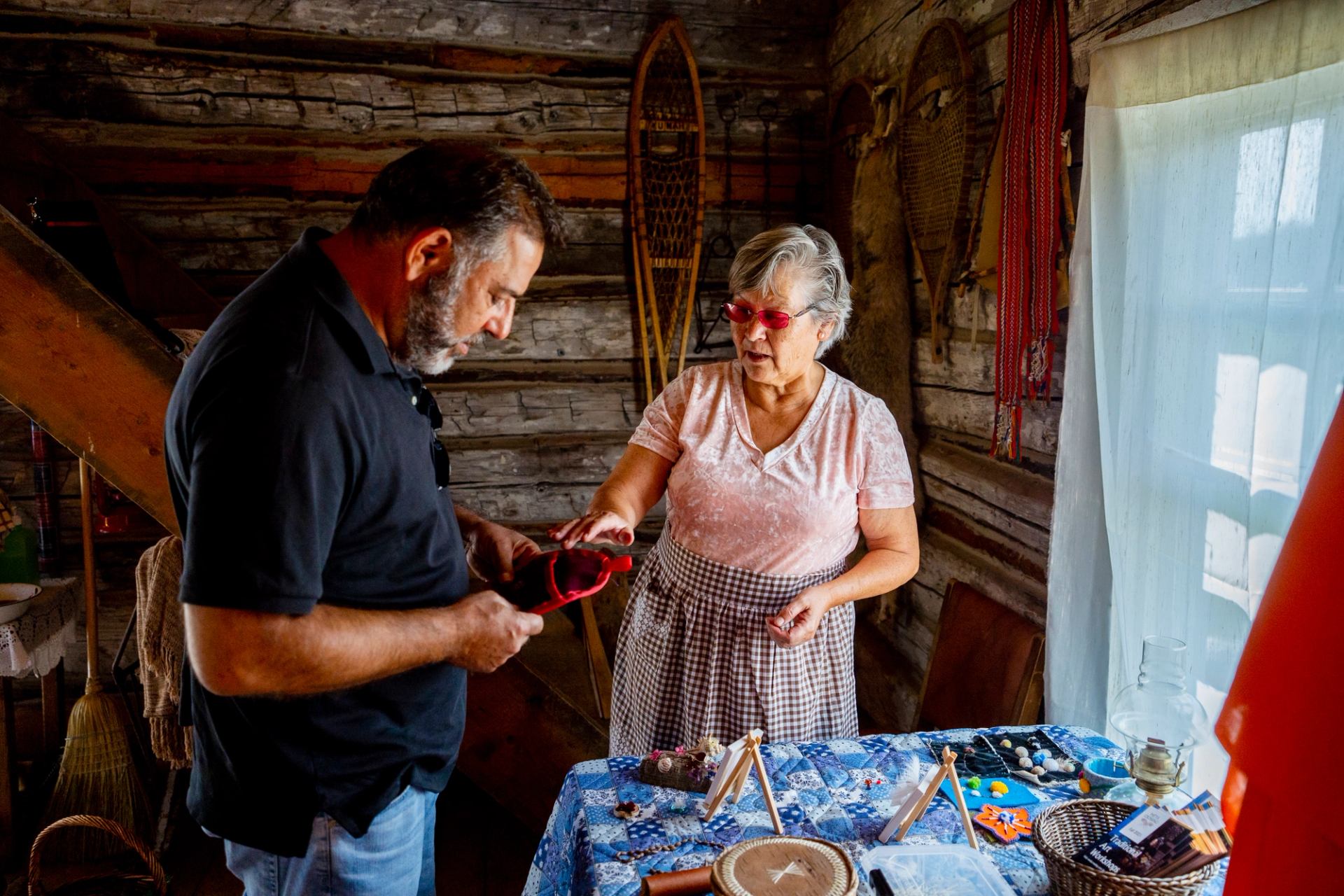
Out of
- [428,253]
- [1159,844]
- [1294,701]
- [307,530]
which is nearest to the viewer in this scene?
[1294,701]

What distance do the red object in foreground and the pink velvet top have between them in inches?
46.6

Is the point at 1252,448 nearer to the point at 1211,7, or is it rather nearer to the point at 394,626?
the point at 1211,7

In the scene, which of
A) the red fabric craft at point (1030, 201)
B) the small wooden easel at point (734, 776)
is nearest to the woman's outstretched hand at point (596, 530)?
the small wooden easel at point (734, 776)

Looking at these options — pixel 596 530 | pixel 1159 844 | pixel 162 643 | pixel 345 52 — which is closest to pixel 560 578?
pixel 596 530

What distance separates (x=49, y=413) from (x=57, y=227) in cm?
78

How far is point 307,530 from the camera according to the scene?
1.27m

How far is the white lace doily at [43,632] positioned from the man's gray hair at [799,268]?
8.91 ft

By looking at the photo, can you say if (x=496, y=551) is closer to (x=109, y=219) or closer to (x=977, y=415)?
(x=977, y=415)

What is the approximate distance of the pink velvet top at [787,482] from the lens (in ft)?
7.28

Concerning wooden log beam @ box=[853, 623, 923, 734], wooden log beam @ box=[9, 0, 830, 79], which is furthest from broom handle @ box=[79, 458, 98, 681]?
wooden log beam @ box=[853, 623, 923, 734]

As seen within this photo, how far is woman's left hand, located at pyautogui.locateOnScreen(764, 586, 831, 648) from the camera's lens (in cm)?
205

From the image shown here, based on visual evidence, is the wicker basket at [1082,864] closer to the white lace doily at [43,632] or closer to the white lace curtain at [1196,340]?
the white lace curtain at [1196,340]

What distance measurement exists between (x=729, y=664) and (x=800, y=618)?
27 cm

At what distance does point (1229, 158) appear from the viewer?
1.83m
